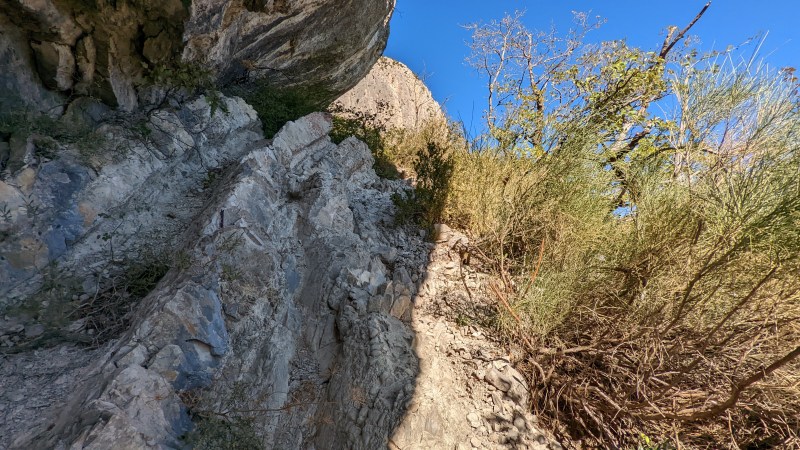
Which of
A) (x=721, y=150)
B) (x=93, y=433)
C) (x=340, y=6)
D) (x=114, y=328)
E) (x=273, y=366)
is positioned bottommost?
(x=93, y=433)

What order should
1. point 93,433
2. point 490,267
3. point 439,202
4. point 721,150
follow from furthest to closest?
point 439,202 < point 490,267 < point 721,150 < point 93,433

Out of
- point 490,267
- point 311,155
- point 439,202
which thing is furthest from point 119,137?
point 490,267

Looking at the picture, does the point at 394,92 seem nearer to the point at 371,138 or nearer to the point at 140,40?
the point at 371,138

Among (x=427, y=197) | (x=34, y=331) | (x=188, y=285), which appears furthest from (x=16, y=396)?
(x=427, y=197)

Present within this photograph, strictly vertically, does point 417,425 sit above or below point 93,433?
above

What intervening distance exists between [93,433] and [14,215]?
1.69 metres

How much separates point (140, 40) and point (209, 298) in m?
2.58

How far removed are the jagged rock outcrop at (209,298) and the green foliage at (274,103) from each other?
3.13ft

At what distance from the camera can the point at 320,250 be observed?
11.5ft

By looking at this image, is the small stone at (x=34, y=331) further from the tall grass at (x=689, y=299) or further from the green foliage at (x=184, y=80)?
the tall grass at (x=689, y=299)

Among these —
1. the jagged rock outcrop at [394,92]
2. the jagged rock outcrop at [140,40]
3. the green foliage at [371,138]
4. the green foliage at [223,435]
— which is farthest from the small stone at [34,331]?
the jagged rock outcrop at [394,92]

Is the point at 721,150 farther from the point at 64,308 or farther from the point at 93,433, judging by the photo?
the point at 64,308

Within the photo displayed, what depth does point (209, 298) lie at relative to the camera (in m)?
2.43

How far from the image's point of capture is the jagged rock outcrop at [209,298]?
1921 mm
